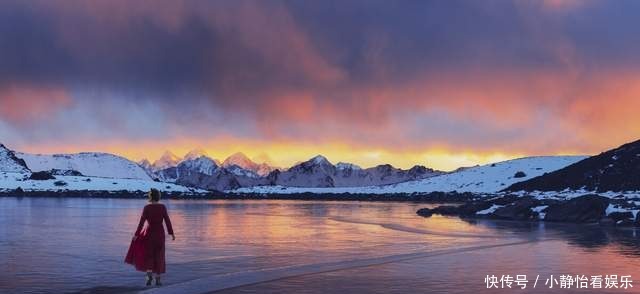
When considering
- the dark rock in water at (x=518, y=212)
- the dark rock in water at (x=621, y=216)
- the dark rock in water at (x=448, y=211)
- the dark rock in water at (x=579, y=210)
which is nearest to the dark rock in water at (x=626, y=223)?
the dark rock in water at (x=621, y=216)

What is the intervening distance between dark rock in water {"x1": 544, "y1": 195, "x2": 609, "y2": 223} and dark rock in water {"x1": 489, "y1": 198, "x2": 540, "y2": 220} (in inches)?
70.7

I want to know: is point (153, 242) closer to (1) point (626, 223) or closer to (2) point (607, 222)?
(1) point (626, 223)

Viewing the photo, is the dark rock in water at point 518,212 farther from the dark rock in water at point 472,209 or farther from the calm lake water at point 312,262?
the calm lake water at point 312,262

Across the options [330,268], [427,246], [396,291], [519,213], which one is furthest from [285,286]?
[519,213]

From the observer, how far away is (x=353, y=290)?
17453mm

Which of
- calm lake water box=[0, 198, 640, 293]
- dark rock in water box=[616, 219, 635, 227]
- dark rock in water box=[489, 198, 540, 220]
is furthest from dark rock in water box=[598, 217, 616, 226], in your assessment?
calm lake water box=[0, 198, 640, 293]

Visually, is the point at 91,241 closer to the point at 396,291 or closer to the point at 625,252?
the point at 396,291

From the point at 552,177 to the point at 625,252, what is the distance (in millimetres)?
117871

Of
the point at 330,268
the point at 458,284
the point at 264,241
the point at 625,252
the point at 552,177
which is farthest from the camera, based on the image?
the point at 552,177

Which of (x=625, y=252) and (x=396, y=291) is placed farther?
(x=625, y=252)

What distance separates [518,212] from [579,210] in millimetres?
6690

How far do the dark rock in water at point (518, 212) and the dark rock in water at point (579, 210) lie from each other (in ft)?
5.90

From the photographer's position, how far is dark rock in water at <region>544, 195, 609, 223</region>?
5962cm

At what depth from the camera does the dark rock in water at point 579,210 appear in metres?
59.6
